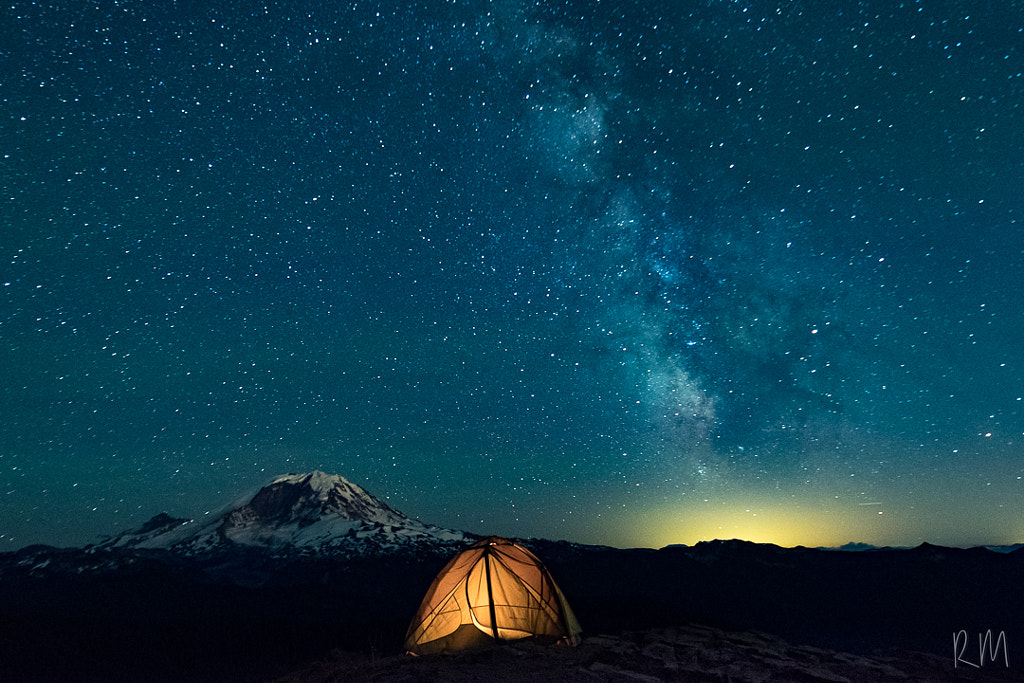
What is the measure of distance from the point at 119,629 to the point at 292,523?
86.7 m

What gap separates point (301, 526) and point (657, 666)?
11930cm

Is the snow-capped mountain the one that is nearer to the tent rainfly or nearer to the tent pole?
the tent rainfly

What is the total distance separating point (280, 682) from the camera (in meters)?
10.9

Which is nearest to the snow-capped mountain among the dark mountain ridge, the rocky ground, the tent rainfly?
the dark mountain ridge

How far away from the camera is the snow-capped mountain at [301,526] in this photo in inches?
3807

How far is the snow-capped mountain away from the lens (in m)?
96.7

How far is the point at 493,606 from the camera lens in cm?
1145

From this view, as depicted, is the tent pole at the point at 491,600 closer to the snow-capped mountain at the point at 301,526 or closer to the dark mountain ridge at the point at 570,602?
the dark mountain ridge at the point at 570,602

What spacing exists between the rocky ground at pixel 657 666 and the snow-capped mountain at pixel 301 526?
273ft

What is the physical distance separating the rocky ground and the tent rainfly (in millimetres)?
789

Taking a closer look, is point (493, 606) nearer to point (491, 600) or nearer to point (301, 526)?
point (491, 600)

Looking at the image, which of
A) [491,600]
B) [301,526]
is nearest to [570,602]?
[491,600]

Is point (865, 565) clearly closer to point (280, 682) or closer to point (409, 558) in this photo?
point (280, 682)

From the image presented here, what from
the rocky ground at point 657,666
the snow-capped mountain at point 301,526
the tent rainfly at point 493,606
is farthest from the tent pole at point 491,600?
the snow-capped mountain at point 301,526
